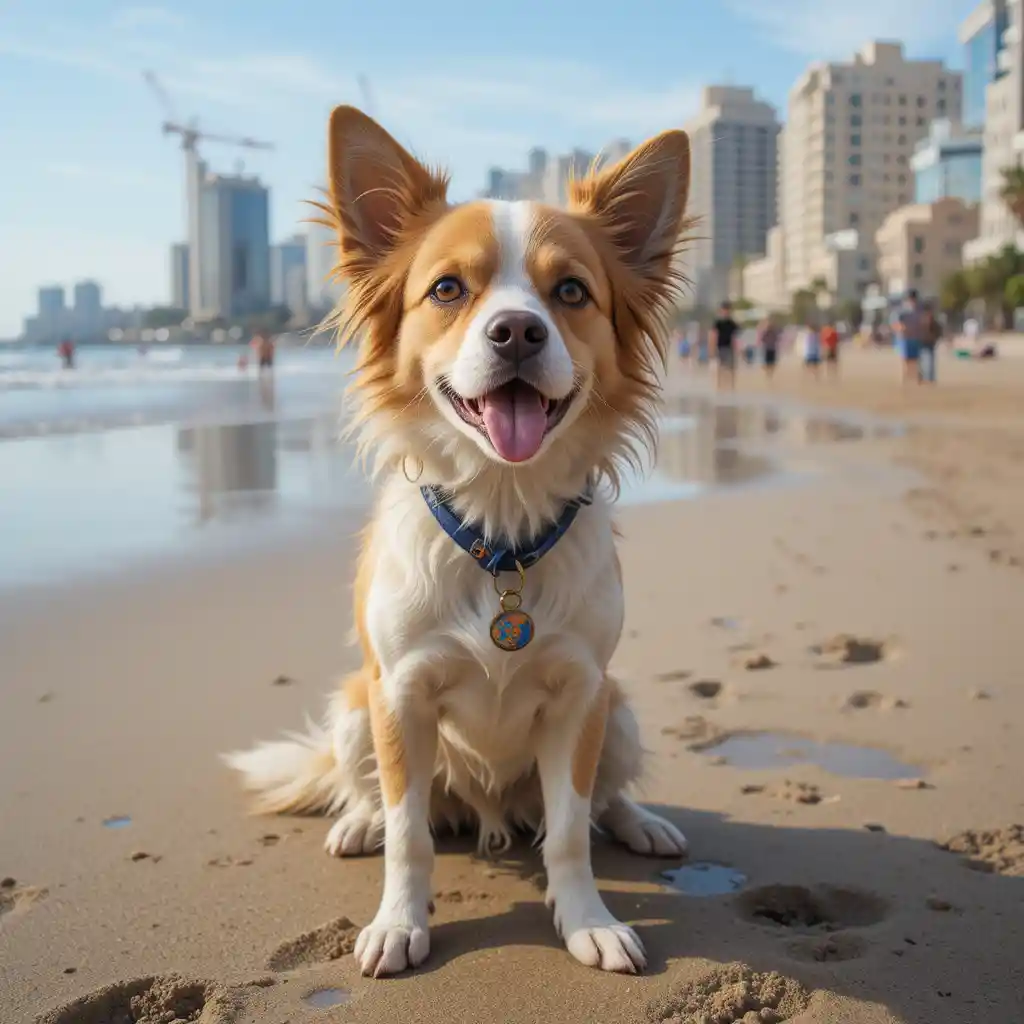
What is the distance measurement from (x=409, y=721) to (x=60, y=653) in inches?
111

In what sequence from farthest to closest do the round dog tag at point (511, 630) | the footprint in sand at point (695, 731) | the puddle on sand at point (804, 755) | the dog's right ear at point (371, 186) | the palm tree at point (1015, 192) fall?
1. the palm tree at point (1015, 192)
2. the footprint in sand at point (695, 731)
3. the puddle on sand at point (804, 755)
4. the dog's right ear at point (371, 186)
5. the round dog tag at point (511, 630)

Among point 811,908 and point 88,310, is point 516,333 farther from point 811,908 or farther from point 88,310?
point 88,310

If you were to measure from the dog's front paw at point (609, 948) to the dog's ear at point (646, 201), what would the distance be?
189cm

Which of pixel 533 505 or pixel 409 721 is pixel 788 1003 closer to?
pixel 409 721

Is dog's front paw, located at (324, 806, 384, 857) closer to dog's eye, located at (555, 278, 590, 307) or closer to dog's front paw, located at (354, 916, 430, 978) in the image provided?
dog's front paw, located at (354, 916, 430, 978)

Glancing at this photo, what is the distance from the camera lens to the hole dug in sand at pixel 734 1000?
248 cm

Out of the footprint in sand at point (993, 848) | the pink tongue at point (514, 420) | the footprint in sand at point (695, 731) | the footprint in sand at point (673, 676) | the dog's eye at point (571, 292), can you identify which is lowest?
the footprint in sand at point (993, 848)

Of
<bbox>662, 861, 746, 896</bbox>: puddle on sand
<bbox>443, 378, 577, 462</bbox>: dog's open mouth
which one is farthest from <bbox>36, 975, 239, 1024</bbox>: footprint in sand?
<bbox>443, 378, 577, 462</bbox>: dog's open mouth

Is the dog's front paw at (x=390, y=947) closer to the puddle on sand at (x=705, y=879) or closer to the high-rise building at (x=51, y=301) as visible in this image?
the puddle on sand at (x=705, y=879)

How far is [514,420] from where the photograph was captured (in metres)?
2.86

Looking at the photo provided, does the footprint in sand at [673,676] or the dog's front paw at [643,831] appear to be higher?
the footprint in sand at [673,676]

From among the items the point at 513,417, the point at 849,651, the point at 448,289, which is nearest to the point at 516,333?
the point at 513,417

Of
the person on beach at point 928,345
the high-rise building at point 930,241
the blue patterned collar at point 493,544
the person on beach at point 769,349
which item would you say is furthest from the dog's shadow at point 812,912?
the high-rise building at point 930,241

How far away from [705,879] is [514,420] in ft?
4.93
